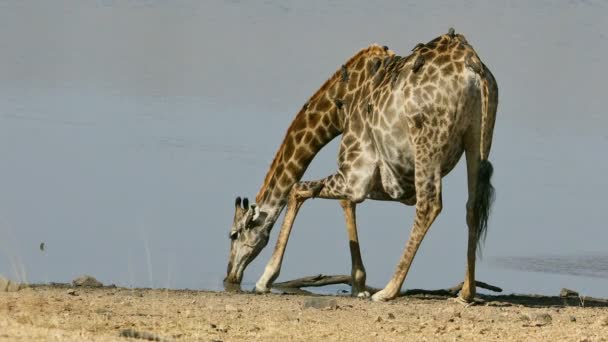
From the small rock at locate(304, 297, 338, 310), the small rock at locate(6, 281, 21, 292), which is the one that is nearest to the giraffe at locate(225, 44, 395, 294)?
the small rock at locate(304, 297, 338, 310)

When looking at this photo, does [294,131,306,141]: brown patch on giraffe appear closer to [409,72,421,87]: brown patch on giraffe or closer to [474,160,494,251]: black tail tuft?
[409,72,421,87]: brown patch on giraffe

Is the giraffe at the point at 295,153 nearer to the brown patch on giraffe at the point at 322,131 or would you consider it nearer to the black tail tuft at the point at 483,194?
the brown patch on giraffe at the point at 322,131

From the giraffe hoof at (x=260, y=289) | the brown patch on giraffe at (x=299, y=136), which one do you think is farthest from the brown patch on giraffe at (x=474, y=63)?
the giraffe hoof at (x=260, y=289)

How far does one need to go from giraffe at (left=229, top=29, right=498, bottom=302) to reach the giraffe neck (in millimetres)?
591

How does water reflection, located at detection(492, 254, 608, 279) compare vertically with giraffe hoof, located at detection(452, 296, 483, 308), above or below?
above

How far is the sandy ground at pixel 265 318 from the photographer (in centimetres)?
1145

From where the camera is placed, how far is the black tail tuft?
14.4 m

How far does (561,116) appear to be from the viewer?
2528 centimetres

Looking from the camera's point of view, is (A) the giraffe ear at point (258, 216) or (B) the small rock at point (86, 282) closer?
(B) the small rock at point (86, 282)

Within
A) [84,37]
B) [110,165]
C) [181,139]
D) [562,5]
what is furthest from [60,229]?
[562,5]

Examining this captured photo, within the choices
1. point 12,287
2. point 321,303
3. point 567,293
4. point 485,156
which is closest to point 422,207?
point 485,156

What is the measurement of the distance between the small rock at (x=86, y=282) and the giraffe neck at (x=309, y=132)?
7.22 ft

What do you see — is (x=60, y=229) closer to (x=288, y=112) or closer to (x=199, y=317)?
(x=199, y=317)

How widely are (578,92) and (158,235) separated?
12.2 m
